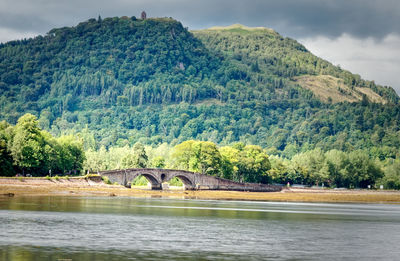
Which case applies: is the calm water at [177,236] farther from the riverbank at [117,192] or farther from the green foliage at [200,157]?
the green foliage at [200,157]

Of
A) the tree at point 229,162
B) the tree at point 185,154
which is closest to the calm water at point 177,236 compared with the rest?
the tree at point 185,154

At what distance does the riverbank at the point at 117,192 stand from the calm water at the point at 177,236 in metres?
25.0

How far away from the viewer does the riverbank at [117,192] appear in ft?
327

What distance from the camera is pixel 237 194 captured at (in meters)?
146

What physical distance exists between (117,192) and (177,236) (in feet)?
236

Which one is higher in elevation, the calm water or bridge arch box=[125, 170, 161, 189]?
bridge arch box=[125, 170, 161, 189]

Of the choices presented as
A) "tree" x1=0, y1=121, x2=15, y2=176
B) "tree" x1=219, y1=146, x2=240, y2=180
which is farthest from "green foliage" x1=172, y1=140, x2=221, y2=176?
"tree" x1=0, y1=121, x2=15, y2=176

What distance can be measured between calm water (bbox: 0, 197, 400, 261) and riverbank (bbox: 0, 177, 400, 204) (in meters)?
25.0

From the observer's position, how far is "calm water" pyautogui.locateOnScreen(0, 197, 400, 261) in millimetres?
42125

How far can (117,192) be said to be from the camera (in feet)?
403

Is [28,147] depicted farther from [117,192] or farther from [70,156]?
[70,156]

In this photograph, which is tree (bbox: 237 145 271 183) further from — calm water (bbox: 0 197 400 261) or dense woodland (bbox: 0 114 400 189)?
calm water (bbox: 0 197 400 261)

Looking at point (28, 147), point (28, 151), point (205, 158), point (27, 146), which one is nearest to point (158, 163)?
point (205, 158)

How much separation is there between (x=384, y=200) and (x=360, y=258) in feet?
383
